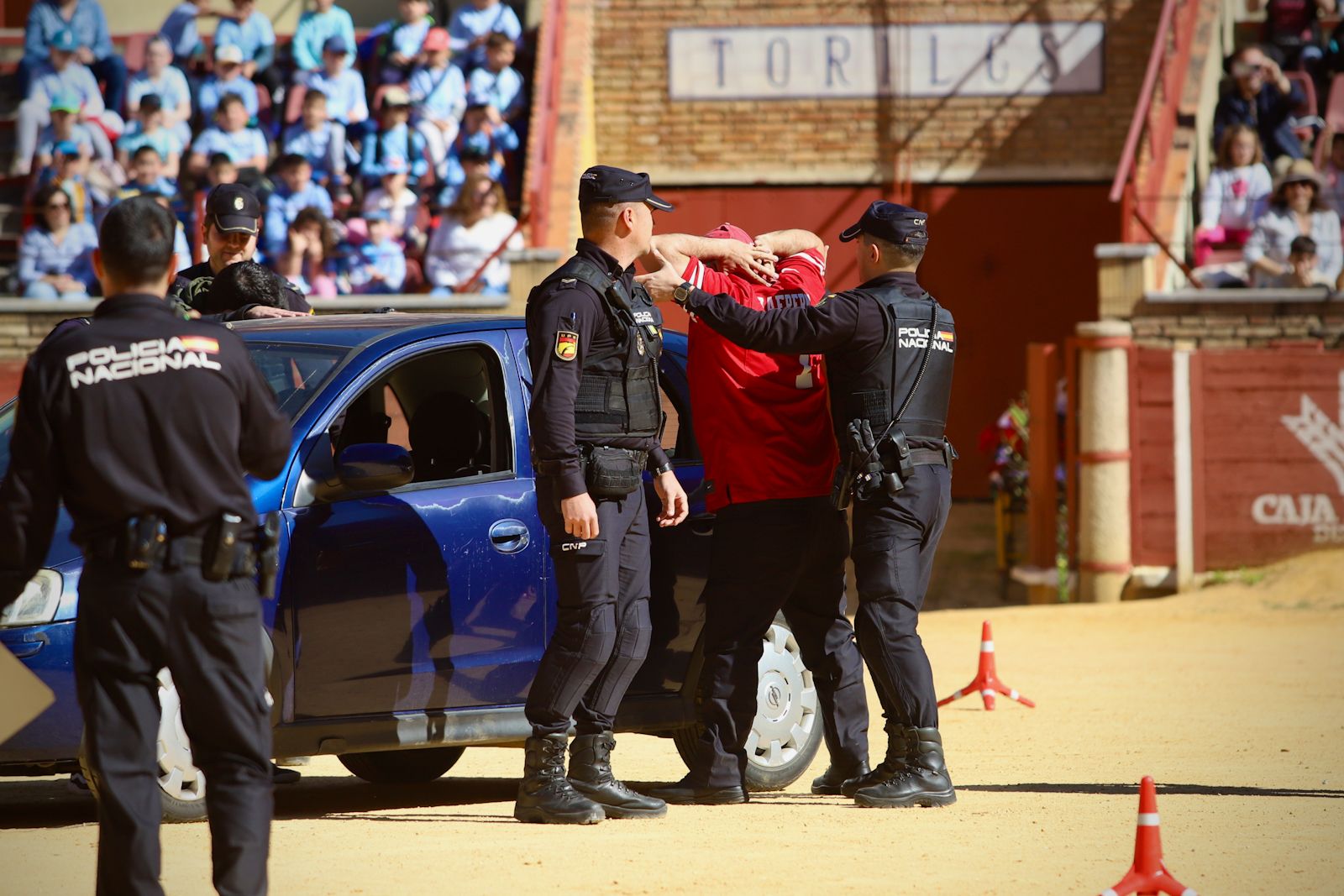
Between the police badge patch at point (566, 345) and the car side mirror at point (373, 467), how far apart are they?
597 millimetres

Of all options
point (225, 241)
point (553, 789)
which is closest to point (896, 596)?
point (553, 789)

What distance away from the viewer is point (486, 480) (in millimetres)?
6918

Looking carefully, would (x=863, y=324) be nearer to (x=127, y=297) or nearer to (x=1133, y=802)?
(x=1133, y=802)

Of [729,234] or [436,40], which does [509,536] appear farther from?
[436,40]

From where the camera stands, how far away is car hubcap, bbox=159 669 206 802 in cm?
645

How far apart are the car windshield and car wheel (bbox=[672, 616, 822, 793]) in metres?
1.91

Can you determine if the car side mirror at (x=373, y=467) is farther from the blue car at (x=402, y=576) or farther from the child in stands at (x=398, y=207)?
the child in stands at (x=398, y=207)

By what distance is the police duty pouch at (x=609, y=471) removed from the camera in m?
6.60

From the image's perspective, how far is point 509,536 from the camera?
6840 mm

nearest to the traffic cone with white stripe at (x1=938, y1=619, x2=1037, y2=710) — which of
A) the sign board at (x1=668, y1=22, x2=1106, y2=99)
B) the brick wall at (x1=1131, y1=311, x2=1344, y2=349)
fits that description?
the brick wall at (x1=1131, y1=311, x2=1344, y2=349)

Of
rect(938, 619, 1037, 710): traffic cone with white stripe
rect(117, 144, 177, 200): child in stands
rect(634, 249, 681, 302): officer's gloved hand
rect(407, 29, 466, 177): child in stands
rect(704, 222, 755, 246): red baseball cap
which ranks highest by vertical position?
rect(407, 29, 466, 177): child in stands

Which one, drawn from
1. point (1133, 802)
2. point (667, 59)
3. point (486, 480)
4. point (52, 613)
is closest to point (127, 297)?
point (52, 613)

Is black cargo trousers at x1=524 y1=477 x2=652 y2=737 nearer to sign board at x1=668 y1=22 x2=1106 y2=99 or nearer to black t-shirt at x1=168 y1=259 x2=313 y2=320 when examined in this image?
black t-shirt at x1=168 y1=259 x2=313 y2=320

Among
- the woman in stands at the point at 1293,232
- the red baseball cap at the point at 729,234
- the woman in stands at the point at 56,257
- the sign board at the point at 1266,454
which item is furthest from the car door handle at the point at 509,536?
the woman in stands at the point at 1293,232
